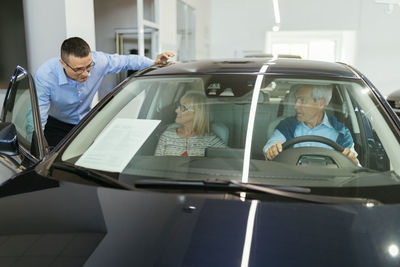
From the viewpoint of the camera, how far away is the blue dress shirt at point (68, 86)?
2381 mm

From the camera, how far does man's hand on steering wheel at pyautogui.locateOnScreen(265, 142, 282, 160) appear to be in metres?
1.39

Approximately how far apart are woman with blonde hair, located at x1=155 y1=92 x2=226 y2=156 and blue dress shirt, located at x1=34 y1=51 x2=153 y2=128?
3.66 ft

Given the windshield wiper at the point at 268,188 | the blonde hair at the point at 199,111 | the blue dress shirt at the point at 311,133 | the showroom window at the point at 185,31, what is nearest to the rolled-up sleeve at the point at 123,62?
the blonde hair at the point at 199,111

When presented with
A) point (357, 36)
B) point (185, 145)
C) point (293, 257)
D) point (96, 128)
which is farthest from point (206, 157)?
point (357, 36)

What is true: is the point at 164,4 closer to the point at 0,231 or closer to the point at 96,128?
the point at 96,128

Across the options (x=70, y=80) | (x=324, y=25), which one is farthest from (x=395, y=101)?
(x=324, y=25)

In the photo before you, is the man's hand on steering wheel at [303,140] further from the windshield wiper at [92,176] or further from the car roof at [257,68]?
the windshield wiper at [92,176]

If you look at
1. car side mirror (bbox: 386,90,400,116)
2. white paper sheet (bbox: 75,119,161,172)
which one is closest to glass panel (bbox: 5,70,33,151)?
white paper sheet (bbox: 75,119,161,172)

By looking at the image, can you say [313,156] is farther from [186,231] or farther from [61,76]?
[61,76]

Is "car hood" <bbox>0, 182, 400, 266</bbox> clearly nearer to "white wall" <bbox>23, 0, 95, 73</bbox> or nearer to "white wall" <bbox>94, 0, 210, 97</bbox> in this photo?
"white wall" <bbox>23, 0, 95, 73</bbox>

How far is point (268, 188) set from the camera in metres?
1.07

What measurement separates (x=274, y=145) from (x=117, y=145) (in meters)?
0.62

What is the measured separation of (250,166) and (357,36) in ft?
34.0

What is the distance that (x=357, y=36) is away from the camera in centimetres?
1021
